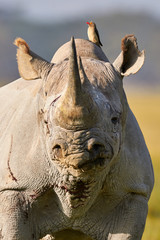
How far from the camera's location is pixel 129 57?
6.01m

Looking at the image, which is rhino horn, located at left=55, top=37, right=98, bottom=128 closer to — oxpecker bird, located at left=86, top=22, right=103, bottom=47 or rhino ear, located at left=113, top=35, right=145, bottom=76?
rhino ear, located at left=113, top=35, right=145, bottom=76

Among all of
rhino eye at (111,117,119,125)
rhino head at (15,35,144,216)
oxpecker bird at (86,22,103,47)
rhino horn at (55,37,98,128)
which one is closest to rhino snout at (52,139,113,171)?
rhino head at (15,35,144,216)

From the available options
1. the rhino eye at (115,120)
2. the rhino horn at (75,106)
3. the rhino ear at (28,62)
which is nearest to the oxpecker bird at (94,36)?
the rhino ear at (28,62)

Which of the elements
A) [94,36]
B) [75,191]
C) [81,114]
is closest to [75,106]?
[81,114]

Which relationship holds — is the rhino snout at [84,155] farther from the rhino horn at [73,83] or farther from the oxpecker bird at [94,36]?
the oxpecker bird at [94,36]

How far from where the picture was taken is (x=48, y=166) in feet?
19.1

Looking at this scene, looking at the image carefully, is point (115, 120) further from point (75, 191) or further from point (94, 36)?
point (94, 36)

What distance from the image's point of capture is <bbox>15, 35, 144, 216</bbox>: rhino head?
497cm

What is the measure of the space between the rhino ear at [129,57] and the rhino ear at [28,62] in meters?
0.61

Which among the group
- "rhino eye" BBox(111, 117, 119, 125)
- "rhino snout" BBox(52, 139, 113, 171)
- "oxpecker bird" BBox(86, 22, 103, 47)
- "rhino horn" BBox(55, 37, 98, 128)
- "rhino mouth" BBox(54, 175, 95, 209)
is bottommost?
"rhino mouth" BBox(54, 175, 95, 209)

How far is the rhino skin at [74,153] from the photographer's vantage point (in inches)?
198

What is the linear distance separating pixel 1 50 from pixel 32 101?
359 ft

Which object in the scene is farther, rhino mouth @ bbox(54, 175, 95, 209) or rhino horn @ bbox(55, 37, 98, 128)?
rhino mouth @ bbox(54, 175, 95, 209)

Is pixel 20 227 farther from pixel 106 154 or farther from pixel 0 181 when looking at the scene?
pixel 106 154
